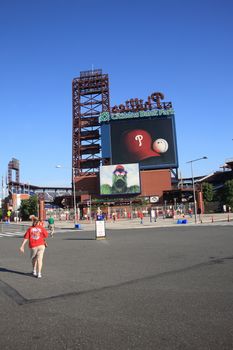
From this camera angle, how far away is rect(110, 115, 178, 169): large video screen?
98.6 metres

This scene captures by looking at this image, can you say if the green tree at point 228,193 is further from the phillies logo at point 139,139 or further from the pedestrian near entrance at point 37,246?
the pedestrian near entrance at point 37,246

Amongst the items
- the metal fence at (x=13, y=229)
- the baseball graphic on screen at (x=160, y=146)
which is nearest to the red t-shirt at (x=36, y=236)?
the metal fence at (x=13, y=229)

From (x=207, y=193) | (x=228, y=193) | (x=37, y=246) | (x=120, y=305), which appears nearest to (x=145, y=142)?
(x=207, y=193)

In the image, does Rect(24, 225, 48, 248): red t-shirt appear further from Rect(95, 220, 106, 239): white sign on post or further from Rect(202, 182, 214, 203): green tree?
Rect(202, 182, 214, 203): green tree

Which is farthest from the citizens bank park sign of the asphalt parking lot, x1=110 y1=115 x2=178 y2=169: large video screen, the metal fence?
the asphalt parking lot

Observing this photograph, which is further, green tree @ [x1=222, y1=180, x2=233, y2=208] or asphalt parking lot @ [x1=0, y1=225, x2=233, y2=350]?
green tree @ [x1=222, y1=180, x2=233, y2=208]

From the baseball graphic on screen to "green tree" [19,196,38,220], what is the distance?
32.3 m

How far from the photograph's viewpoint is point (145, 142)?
99875mm

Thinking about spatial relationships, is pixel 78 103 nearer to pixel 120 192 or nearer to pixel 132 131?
pixel 132 131

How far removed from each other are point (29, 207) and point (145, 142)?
33.1 m

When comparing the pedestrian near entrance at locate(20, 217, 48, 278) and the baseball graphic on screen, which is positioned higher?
the baseball graphic on screen

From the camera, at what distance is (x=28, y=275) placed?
11289 millimetres

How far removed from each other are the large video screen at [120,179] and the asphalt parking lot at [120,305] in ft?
265

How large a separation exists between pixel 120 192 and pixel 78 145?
23.4 meters
